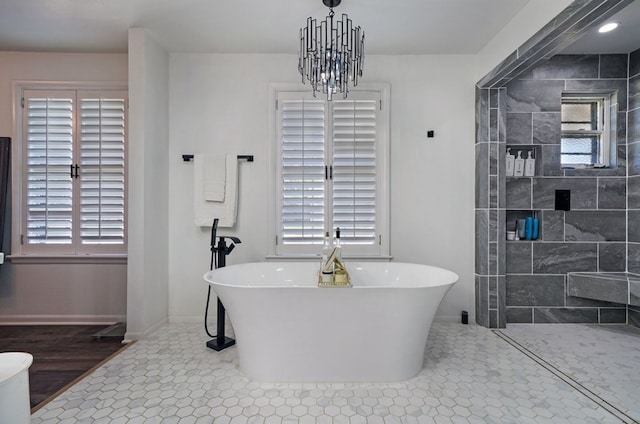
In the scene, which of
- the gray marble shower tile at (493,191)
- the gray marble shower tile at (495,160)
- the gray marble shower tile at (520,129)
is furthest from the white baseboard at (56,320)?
the gray marble shower tile at (520,129)

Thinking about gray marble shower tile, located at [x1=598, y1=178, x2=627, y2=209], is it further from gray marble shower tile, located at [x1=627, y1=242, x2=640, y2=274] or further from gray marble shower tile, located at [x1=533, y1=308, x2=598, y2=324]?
gray marble shower tile, located at [x1=533, y1=308, x2=598, y2=324]

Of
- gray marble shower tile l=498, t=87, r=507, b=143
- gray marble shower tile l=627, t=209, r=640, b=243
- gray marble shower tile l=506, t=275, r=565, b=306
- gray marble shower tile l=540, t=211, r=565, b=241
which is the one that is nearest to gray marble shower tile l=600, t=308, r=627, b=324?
gray marble shower tile l=506, t=275, r=565, b=306

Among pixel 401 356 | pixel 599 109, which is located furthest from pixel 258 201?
pixel 599 109

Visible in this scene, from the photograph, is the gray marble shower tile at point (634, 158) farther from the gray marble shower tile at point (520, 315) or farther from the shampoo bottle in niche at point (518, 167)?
the gray marble shower tile at point (520, 315)

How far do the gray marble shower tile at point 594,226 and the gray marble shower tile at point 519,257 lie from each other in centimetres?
40

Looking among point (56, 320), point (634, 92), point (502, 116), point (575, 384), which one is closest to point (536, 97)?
point (502, 116)

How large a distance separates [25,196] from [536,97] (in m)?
4.93

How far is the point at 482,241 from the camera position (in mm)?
3057

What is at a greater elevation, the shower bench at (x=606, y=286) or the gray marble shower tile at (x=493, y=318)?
the shower bench at (x=606, y=286)

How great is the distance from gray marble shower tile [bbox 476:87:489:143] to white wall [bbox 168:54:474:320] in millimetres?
97

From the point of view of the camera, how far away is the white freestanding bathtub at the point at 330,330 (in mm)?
2002

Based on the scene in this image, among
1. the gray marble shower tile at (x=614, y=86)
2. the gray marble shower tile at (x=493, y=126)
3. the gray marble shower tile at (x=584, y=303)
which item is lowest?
the gray marble shower tile at (x=584, y=303)

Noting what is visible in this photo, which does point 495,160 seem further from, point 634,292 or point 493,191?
point 634,292

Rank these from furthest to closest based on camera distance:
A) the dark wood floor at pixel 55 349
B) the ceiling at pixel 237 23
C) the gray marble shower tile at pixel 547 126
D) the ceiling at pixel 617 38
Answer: the gray marble shower tile at pixel 547 126
the ceiling at pixel 617 38
the ceiling at pixel 237 23
the dark wood floor at pixel 55 349
